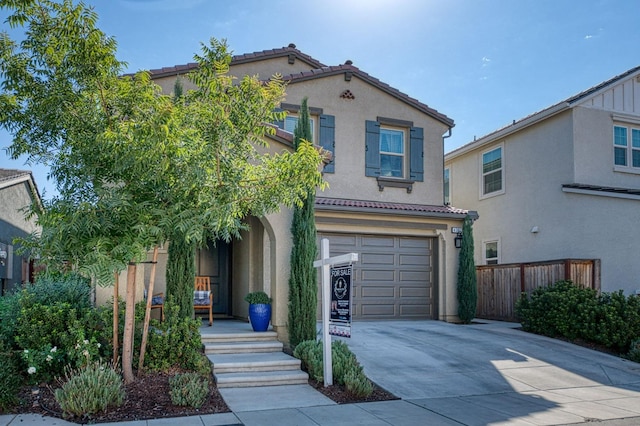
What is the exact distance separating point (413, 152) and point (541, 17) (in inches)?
175

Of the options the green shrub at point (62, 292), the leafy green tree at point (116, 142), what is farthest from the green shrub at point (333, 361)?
the green shrub at point (62, 292)

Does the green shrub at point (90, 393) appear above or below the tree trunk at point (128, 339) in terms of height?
below

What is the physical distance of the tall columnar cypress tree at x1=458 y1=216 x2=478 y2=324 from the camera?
13.9 m

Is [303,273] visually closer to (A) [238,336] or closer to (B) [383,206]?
(A) [238,336]

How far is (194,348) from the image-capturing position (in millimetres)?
8688

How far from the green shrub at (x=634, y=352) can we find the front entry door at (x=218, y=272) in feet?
28.0

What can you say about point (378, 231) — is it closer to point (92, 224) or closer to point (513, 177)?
point (513, 177)

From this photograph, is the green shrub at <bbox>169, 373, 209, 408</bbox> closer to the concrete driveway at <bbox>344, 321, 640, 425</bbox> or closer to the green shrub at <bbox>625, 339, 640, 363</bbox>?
the concrete driveway at <bbox>344, 321, 640, 425</bbox>

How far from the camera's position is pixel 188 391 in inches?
283

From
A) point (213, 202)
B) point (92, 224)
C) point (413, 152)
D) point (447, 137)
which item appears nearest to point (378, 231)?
point (413, 152)

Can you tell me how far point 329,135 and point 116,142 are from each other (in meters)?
7.91

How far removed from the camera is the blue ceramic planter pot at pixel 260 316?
403 inches

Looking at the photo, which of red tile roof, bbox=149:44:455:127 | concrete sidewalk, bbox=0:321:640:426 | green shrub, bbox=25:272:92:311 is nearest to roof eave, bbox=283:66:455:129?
red tile roof, bbox=149:44:455:127

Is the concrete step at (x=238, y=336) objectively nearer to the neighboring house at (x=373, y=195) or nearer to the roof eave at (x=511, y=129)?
the neighboring house at (x=373, y=195)
